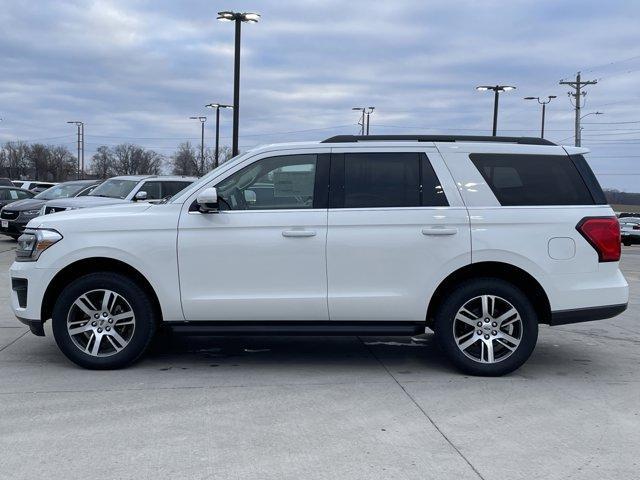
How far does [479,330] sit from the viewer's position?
18.9 feet

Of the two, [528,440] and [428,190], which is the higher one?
[428,190]

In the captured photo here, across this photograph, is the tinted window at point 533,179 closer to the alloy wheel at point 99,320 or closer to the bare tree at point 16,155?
the alloy wheel at point 99,320

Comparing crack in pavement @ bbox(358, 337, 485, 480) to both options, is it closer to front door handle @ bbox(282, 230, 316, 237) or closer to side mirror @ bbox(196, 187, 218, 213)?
front door handle @ bbox(282, 230, 316, 237)

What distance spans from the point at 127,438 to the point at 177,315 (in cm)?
159

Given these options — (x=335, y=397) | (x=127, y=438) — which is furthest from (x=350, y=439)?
(x=127, y=438)

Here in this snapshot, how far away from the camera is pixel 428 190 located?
5793 millimetres

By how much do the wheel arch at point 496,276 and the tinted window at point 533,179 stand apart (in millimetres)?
567

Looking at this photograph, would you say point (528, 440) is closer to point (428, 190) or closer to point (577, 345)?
point (428, 190)

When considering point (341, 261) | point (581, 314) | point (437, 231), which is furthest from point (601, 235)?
point (341, 261)

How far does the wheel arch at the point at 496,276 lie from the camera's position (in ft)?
18.9

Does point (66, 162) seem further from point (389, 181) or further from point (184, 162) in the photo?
point (389, 181)

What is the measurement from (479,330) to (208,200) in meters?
2.52

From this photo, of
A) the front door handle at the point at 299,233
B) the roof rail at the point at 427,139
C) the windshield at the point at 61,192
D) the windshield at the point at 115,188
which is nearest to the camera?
the front door handle at the point at 299,233

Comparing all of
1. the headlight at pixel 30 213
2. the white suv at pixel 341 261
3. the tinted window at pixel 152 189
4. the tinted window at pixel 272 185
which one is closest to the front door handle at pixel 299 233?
the white suv at pixel 341 261
